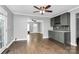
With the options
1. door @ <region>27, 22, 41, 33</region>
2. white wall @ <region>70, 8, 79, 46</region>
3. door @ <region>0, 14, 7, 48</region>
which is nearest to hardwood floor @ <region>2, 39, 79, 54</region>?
Result: door @ <region>0, 14, 7, 48</region>

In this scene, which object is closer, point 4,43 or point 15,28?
point 4,43

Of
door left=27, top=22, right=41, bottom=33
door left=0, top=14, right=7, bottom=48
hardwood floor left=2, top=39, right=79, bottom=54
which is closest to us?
hardwood floor left=2, top=39, right=79, bottom=54

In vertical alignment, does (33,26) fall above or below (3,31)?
above

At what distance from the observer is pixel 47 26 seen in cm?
977

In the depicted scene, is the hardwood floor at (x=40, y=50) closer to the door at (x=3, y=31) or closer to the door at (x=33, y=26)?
the door at (x=3, y=31)

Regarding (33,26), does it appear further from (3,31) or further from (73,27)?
(3,31)

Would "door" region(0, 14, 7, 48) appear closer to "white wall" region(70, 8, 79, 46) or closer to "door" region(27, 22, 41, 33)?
"white wall" region(70, 8, 79, 46)

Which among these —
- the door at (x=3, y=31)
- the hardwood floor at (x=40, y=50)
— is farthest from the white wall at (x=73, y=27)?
the door at (x=3, y=31)

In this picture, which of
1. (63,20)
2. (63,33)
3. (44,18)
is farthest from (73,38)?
(44,18)

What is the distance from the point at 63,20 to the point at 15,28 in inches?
155

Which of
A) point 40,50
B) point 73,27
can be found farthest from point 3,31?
point 73,27

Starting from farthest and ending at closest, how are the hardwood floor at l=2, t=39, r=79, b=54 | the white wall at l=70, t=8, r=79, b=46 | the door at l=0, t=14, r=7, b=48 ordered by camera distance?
the white wall at l=70, t=8, r=79, b=46
the door at l=0, t=14, r=7, b=48
the hardwood floor at l=2, t=39, r=79, b=54
